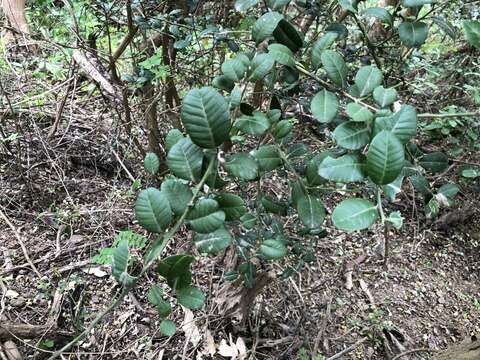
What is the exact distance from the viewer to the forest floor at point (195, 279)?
1783 mm

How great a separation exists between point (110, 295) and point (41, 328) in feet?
1.06

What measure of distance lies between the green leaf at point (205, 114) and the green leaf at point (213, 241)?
0.21m

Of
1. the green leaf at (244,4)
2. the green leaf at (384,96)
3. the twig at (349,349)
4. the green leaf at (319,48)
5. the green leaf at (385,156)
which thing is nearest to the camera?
the green leaf at (385,156)

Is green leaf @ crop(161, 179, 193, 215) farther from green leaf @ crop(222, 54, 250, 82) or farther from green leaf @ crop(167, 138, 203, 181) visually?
green leaf @ crop(222, 54, 250, 82)

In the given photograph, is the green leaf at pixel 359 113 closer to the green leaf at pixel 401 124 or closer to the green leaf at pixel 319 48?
the green leaf at pixel 401 124

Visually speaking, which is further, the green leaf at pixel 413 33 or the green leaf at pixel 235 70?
the green leaf at pixel 413 33

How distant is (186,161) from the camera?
0.74m

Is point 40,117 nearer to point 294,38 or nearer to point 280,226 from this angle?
point 280,226

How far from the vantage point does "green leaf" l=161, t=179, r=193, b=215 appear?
2.40 ft

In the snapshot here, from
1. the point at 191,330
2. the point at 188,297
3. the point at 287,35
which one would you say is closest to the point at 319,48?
the point at 287,35

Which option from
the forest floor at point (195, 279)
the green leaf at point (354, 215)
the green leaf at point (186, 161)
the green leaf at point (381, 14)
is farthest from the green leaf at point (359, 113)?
the forest floor at point (195, 279)

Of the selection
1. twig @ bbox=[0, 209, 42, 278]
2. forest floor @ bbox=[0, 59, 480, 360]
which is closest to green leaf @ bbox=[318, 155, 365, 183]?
forest floor @ bbox=[0, 59, 480, 360]

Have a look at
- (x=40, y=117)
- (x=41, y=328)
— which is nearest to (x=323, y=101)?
(x=41, y=328)

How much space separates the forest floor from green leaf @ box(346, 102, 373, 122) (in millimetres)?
984
